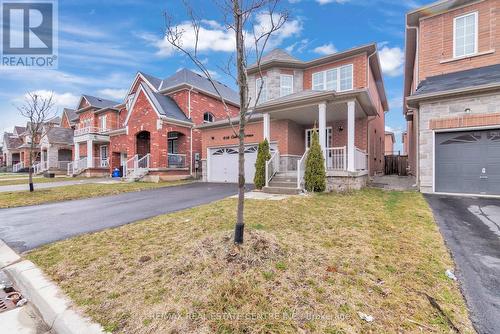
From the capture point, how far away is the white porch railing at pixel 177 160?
18441mm

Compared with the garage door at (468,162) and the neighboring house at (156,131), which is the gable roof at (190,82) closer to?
the neighboring house at (156,131)

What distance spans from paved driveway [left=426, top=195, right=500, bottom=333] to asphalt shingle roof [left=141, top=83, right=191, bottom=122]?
17081mm

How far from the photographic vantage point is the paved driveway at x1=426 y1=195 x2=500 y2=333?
2.43 metres

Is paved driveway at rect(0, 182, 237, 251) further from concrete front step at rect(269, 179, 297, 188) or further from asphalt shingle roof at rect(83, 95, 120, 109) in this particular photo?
asphalt shingle roof at rect(83, 95, 120, 109)

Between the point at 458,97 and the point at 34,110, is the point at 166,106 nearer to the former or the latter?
the point at 34,110

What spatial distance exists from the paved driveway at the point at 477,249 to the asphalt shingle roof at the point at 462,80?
4.28 m

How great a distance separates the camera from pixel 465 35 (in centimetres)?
1046

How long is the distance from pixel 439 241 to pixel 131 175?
18.8 meters

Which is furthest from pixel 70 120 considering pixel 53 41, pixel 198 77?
pixel 53 41

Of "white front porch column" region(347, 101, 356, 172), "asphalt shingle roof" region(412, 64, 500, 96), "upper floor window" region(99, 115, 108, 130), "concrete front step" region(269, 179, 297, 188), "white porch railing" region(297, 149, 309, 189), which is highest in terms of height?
"upper floor window" region(99, 115, 108, 130)

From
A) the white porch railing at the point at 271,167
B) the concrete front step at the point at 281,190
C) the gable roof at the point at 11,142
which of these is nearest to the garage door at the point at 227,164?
the white porch railing at the point at 271,167

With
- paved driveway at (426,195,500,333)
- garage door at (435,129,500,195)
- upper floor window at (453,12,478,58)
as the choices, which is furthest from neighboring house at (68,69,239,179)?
paved driveway at (426,195,500,333)

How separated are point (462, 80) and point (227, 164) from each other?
1287 centimetres

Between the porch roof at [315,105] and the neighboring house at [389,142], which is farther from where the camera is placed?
the neighboring house at [389,142]
